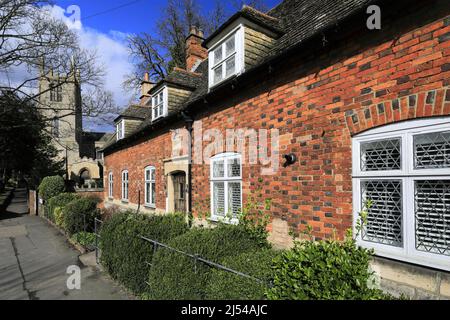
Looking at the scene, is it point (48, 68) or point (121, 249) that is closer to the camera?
point (121, 249)

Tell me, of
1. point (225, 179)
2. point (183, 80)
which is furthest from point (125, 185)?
point (225, 179)

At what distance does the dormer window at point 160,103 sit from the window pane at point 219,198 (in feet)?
13.8

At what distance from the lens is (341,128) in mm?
4305

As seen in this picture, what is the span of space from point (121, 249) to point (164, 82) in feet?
21.0

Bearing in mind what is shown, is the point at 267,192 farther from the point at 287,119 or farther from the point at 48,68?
the point at 48,68

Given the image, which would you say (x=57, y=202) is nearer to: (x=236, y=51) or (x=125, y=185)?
(x=125, y=185)

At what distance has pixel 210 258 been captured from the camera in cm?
466

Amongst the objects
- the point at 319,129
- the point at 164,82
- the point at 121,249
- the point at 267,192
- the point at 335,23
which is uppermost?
the point at 164,82

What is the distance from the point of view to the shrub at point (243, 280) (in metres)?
3.43

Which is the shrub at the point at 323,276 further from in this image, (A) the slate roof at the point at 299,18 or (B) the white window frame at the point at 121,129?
(B) the white window frame at the point at 121,129

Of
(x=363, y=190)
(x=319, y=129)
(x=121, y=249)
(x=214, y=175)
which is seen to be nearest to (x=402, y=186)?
(x=363, y=190)

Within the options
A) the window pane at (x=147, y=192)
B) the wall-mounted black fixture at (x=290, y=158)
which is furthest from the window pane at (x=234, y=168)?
the window pane at (x=147, y=192)

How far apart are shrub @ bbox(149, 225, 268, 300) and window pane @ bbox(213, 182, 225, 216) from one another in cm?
180

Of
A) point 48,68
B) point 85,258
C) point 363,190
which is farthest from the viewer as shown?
point 48,68
